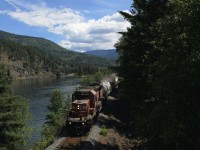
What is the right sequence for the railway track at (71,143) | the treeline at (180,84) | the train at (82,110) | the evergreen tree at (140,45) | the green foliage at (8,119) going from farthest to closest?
the green foliage at (8,119), the train at (82,110), the railway track at (71,143), the evergreen tree at (140,45), the treeline at (180,84)

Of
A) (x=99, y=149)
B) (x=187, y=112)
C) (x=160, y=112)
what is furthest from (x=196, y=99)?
(x=99, y=149)

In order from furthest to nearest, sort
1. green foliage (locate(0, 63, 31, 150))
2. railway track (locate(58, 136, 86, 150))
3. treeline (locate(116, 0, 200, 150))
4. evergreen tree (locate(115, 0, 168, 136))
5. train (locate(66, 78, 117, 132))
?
green foliage (locate(0, 63, 31, 150))
train (locate(66, 78, 117, 132))
railway track (locate(58, 136, 86, 150))
evergreen tree (locate(115, 0, 168, 136))
treeline (locate(116, 0, 200, 150))

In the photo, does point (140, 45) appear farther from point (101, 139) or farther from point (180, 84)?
point (180, 84)

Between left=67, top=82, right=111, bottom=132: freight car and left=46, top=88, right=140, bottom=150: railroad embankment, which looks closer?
left=46, top=88, right=140, bottom=150: railroad embankment

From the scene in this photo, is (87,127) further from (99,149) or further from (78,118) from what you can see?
(99,149)

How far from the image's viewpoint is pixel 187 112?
17.0m

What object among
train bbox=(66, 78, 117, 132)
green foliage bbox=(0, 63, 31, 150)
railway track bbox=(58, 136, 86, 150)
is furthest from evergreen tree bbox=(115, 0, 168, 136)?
green foliage bbox=(0, 63, 31, 150)

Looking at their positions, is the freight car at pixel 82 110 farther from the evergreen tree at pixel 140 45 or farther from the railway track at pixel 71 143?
the evergreen tree at pixel 140 45

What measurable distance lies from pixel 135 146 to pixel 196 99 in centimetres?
1589

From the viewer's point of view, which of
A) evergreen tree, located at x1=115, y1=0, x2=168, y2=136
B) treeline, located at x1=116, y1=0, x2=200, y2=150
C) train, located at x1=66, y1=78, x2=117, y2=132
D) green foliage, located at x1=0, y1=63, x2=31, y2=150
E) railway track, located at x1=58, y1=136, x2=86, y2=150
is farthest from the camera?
green foliage, located at x1=0, y1=63, x2=31, y2=150

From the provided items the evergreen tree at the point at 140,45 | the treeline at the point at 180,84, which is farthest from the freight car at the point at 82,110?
the treeline at the point at 180,84

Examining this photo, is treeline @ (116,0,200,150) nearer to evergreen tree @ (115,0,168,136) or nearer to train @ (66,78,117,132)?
evergreen tree @ (115,0,168,136)

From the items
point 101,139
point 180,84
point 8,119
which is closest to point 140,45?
point 101,139

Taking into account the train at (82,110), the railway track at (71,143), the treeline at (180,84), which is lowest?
the railway track at (71,143)
